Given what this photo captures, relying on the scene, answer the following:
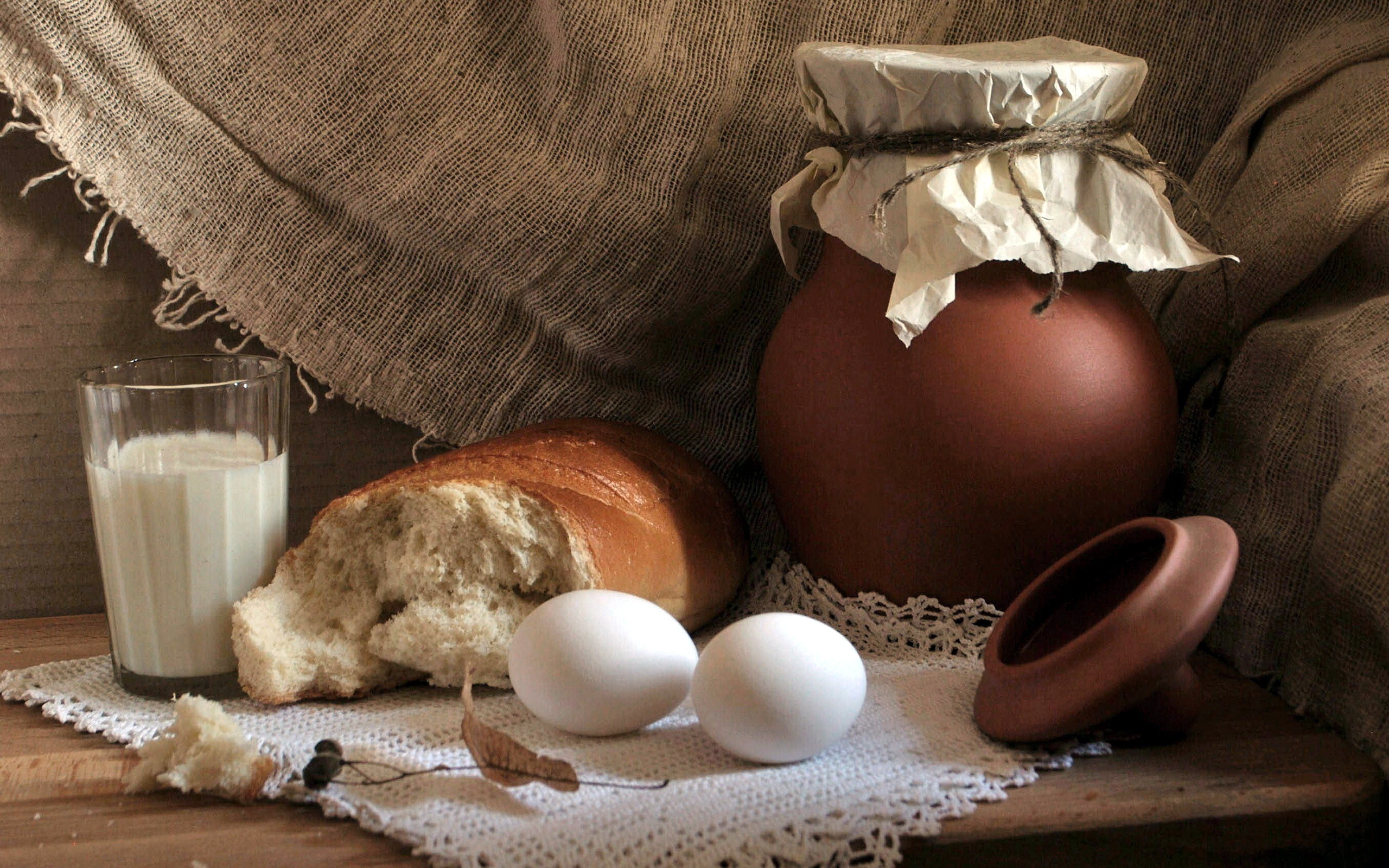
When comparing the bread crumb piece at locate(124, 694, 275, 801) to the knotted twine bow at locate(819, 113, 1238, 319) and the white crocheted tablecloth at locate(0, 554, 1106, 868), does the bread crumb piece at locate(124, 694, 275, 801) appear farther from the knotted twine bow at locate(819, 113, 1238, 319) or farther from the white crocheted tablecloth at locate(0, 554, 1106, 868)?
the knotted twine bow at locate(819, 113, 1238, 319)

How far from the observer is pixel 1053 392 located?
0.82m

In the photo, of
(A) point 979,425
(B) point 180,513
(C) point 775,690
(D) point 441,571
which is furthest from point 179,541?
(A) point 979,425

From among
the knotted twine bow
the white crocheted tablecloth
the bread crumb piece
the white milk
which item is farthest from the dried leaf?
the knotted twine bow

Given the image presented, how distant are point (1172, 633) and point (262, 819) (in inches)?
21.4

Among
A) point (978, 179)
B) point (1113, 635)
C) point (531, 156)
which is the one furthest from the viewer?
point (531, 156)

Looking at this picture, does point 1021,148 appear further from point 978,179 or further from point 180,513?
point 180,513

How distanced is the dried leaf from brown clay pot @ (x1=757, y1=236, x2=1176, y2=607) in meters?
0.33

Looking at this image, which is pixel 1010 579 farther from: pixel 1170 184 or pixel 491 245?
pixel 491 245

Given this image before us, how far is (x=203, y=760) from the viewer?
2.29 ft

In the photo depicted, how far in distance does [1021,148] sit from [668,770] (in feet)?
1.63

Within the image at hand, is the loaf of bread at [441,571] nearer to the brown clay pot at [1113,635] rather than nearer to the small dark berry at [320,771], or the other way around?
the small dark berry at [320,771]

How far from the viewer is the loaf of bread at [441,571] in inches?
33.1

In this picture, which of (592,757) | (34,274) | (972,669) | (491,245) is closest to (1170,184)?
(972,669)

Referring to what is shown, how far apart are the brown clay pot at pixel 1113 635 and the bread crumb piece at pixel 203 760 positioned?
464 millimetres
